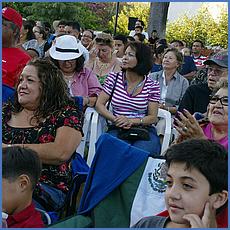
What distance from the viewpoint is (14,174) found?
2537 millimetres

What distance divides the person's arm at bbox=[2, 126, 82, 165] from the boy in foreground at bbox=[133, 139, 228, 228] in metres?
1.06

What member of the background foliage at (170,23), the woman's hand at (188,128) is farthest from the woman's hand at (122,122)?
the background foliage at (170,23)

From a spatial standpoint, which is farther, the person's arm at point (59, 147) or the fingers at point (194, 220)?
the person's arm at point (59, 147)

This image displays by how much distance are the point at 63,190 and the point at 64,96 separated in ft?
1.99

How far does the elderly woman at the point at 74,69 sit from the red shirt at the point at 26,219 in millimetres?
2358

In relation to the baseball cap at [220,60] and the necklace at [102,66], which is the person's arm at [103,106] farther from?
the necklace at [102,66]

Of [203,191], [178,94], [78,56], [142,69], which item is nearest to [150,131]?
[142,69]

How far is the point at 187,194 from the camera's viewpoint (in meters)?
2.07

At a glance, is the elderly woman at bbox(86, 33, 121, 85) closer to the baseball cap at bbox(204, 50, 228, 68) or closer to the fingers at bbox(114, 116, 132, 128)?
the fingers at bbox(114, 116, 132, 128)

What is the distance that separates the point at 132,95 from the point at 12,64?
1.34 metres

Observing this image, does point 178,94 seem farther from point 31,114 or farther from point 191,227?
point 191,227

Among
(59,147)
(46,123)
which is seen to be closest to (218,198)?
(59,147)

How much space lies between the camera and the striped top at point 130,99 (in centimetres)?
479

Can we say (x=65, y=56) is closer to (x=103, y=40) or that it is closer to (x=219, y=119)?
(x=103, y=40)
